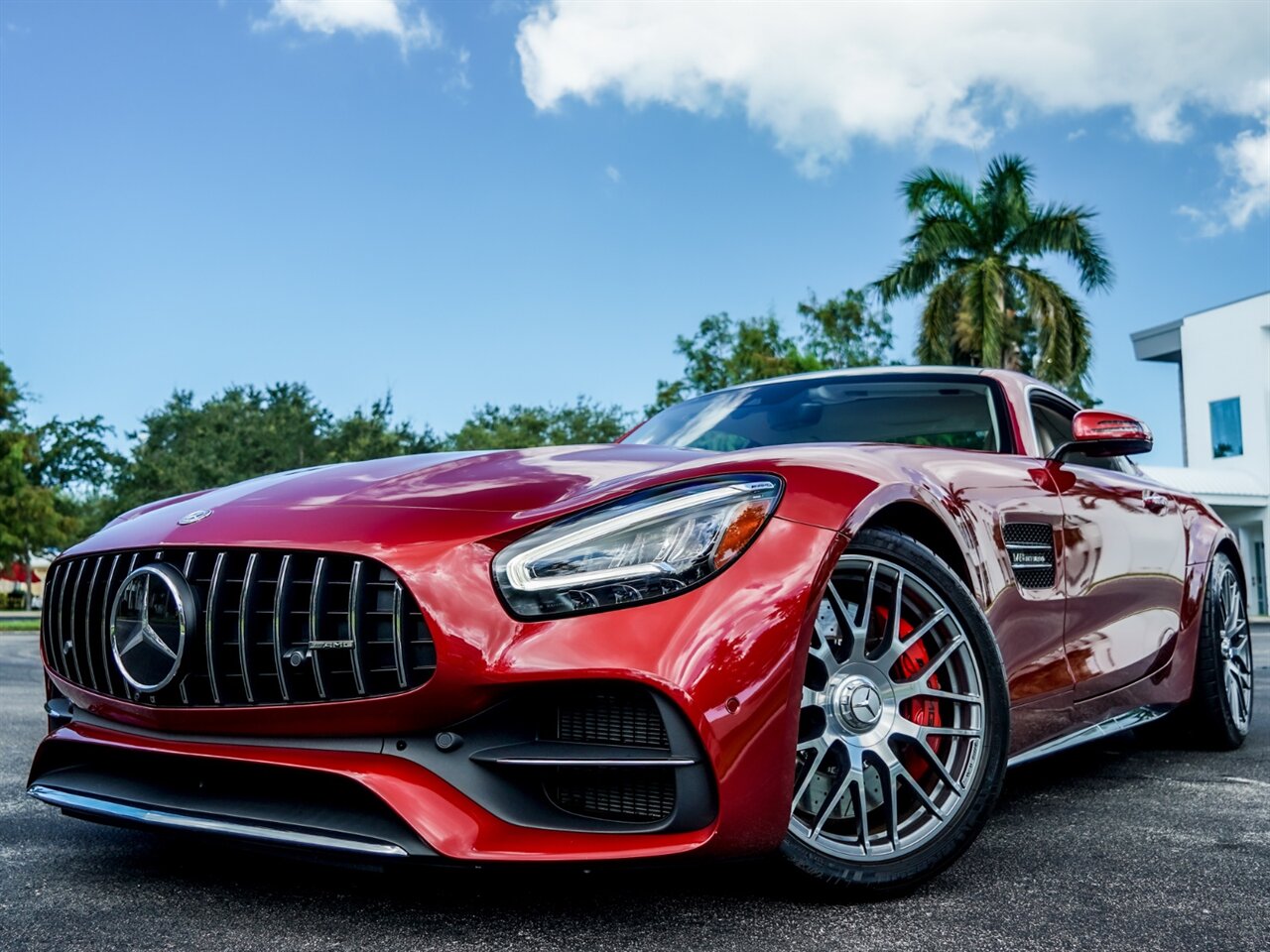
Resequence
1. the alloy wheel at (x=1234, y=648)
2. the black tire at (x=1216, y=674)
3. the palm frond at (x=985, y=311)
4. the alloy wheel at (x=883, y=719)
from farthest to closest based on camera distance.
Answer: the palm frond at (x=985, y=311)
the alloy wheel at (x=1234, y=648)
the black tire at (x=1216, y=674)
the alloy wheel at (x=883, y=719)

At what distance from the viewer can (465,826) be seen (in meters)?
2.08

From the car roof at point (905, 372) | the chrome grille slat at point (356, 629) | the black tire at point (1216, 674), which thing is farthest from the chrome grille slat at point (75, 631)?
the black tire at point (1216, 674)

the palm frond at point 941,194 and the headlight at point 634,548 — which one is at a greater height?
the palm frond at point 941,194

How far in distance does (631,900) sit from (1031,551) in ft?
4.87

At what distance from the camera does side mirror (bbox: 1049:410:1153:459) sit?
3650mm

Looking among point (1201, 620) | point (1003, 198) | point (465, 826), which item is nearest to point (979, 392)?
point (1201, 620)

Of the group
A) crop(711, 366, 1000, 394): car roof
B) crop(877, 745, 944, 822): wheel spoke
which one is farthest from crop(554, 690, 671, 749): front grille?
crop(711, 366, 1000, 394): car roof

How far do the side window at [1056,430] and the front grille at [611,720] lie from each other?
2.18 metres

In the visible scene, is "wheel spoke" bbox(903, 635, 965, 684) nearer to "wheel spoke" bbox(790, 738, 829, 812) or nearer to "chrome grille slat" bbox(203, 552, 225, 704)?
"wheel spoke" bbox(790, 738, 829, 812)

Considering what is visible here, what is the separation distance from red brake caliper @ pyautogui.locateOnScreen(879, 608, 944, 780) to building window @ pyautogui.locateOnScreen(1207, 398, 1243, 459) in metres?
32.8

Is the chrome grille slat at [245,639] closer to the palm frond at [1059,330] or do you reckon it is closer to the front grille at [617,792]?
the front grille at [617,792]

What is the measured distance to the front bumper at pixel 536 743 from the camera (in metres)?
2.10

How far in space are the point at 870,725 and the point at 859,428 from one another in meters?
1.48

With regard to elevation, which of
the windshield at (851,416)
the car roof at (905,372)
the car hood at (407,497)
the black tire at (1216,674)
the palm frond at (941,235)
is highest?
the palm frond at (941,235)
